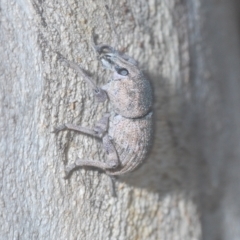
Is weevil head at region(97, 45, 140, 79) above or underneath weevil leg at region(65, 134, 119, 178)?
above

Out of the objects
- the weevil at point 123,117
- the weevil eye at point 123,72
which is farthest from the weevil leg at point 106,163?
the weevil eye at point 123,72

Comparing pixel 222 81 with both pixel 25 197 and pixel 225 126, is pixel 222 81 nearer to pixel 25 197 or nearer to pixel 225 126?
pixel 225 126

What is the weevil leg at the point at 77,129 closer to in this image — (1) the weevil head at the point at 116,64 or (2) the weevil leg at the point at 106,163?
(2) the weevil leg at the point at 106,163

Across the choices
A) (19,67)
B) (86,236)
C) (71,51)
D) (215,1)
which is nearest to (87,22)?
(71,51)

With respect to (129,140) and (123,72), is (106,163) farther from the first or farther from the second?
(123,72)

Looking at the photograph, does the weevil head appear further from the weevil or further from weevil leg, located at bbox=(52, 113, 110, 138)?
weevil leg, located at bbox=(52, 113, 110, 138)

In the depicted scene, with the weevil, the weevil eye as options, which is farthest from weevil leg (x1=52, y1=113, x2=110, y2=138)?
the weevil eye
